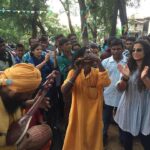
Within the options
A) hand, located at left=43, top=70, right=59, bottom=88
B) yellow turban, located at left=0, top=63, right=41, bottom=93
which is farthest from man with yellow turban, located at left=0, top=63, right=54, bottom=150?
hand, located at left=43, top=70, right=59, bottom=88

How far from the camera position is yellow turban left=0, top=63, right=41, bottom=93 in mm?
2682

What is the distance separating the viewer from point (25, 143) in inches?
111

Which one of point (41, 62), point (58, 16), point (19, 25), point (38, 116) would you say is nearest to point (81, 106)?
point (38, 116)

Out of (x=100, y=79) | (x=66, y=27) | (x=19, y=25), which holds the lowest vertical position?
(x=66, y=27)

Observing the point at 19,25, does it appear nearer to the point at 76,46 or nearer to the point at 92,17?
the point at 92,17

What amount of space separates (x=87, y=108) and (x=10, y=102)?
87.7 inches

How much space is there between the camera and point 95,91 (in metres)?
4.78

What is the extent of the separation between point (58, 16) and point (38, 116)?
85.8 feet

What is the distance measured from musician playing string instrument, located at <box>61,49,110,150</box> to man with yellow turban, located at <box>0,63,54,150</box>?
192cm

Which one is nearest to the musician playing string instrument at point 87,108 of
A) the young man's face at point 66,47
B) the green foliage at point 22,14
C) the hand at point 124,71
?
the hand at point 124,71

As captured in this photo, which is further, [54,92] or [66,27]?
[66,27]

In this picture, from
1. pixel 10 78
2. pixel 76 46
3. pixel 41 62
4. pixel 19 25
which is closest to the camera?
pixel 10 78

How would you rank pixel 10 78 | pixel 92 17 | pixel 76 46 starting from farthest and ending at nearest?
1. pixel 92 17
2. pixel 76 46
3. pixel 10 78

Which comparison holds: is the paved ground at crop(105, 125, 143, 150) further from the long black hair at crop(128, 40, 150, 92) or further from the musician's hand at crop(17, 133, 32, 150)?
the musician's hand at crop(17, 133, 32, 150)
